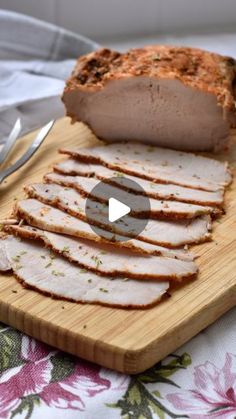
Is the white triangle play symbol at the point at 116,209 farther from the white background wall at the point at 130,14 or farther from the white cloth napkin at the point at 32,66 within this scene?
the white background wall at the point at 130,14

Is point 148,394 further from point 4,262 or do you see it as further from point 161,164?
point 161,164

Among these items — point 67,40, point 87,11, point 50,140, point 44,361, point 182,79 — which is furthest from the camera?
point 87,11

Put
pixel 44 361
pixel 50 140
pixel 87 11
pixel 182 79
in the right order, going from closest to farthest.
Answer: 1. pixel 44 361
2. pixel 182 79
3. pixel 50 140
4. pixel 87 11

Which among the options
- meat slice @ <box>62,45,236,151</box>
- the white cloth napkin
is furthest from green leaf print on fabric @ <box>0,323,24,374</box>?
the white cloth napkin

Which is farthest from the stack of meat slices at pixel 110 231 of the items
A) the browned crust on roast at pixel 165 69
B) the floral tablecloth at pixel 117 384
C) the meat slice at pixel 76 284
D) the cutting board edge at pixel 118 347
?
the browned crust on roast at pixel 165 69

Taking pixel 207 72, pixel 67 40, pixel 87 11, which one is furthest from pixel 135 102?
pixel 87 11

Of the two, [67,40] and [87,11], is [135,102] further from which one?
[87,11]
